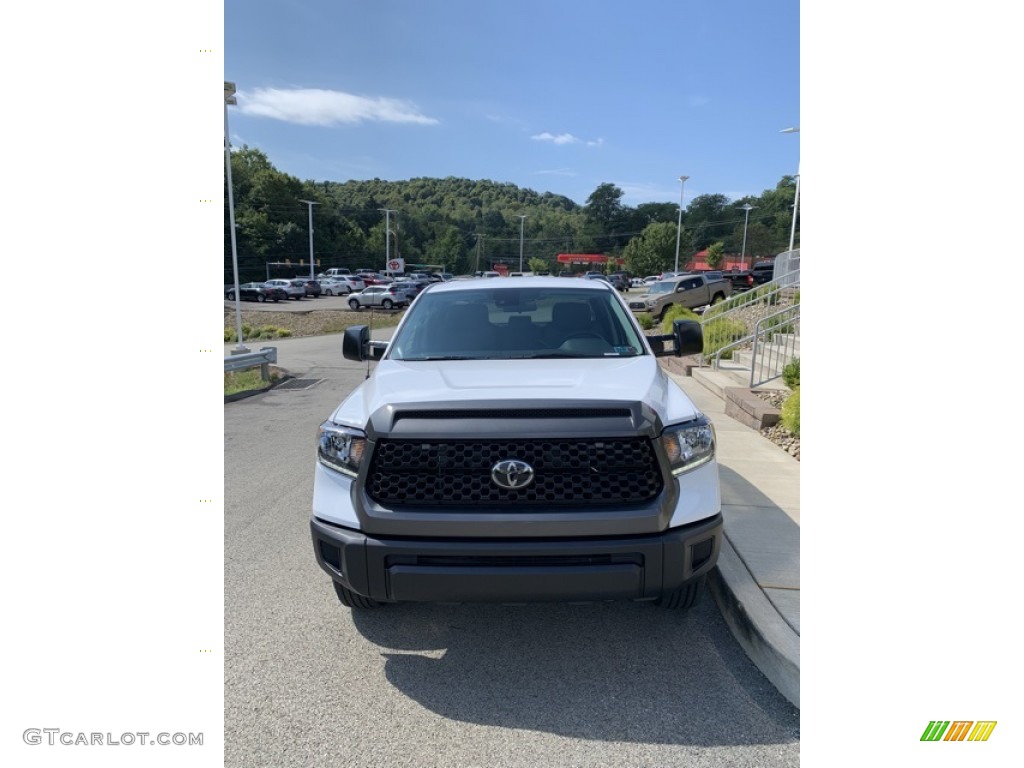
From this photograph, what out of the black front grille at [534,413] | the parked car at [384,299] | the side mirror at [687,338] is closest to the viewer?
the black front grille at [534,413]

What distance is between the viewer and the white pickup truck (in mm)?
2469

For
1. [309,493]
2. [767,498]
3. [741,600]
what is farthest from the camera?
[309,493]

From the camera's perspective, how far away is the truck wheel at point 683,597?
289 cm

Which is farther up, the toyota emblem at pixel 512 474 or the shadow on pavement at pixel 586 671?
the toyota emblem at pixel 512 474

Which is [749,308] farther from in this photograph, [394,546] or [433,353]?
[394,546]

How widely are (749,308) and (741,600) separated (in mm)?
11630

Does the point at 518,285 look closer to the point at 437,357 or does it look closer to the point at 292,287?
the point at 437,357

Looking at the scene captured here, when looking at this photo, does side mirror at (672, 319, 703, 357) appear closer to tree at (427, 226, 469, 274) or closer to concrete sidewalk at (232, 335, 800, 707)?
concrete sidewalk at (232, 335, 800, 707)

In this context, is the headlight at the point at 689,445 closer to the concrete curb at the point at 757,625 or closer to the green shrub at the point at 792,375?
the concrete curb at the point at 757,625

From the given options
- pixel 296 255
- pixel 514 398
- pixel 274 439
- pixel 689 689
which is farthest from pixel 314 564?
pixel 296 255

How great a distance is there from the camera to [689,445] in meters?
2.71

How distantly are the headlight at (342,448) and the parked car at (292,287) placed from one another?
1811 inches

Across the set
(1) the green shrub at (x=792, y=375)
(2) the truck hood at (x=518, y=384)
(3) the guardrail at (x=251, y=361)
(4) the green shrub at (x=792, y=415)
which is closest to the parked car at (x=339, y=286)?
(3) the guardrail at (x=251, y=361)

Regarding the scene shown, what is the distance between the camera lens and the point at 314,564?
3816 millimetres
